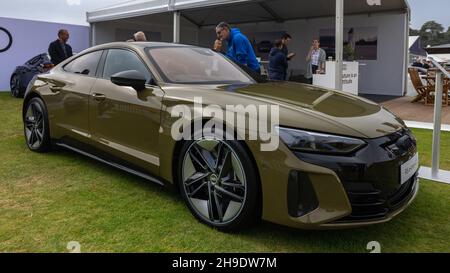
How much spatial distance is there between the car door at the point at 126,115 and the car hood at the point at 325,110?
0.60 metres

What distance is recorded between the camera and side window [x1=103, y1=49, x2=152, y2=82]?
3494 millimetres

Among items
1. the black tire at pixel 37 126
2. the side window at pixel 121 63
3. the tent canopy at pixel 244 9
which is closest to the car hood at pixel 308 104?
the side window at pixel 121 63

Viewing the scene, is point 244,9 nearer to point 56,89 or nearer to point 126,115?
point 56,89

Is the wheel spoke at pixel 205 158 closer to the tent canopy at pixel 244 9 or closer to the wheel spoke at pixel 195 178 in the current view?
the wheel spoke at pixel 195 178

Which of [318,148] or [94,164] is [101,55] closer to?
[94,164]

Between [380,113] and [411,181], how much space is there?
51 centimetres

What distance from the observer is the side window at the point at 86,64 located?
4.01m

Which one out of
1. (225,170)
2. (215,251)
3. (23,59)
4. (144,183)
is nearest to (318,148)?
→ (225,170)

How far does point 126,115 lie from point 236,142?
117 centimetres

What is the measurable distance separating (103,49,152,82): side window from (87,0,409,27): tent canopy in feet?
22.5

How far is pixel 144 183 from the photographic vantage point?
3738mm

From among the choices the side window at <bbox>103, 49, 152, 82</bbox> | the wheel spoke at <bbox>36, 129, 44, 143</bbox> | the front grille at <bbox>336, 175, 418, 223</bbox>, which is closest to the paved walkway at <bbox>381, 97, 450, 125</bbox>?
the front grille at <bbox>336, 175, 418, 223</bbox>

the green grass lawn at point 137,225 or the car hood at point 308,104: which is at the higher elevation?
the car hood at point 308,104

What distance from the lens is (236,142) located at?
102 inches
